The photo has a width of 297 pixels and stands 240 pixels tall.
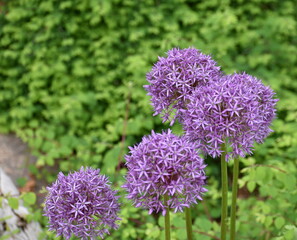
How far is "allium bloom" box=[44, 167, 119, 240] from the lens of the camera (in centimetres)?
191

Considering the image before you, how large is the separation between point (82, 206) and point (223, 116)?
79cm

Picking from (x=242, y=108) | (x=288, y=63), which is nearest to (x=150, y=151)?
(x=242, y=108)

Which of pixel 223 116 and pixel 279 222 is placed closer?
pixel 223 116

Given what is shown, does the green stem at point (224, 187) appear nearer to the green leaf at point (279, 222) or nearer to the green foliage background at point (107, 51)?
the green leaf at point (279, 222)

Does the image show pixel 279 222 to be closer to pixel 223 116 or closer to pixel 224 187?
pixel 224 187

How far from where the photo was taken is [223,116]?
191 centimetres

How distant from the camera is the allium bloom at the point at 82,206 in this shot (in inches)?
75.0

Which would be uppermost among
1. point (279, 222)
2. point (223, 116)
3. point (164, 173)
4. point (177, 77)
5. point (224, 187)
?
point (177, 77)

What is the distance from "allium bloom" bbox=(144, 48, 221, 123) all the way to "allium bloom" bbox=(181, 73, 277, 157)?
103mm

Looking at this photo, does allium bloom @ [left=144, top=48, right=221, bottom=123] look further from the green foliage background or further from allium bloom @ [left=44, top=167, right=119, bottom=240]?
the green foliage background

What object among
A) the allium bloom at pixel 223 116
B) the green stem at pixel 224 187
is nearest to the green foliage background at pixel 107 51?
the green stem at pixel 224 187

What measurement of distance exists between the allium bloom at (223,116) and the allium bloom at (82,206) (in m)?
0.52

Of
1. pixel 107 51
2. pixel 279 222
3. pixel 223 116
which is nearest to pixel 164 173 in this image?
pixel 223 116

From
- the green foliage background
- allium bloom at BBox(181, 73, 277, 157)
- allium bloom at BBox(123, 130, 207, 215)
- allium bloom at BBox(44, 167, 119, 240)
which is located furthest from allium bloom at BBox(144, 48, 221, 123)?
the green foliage background
